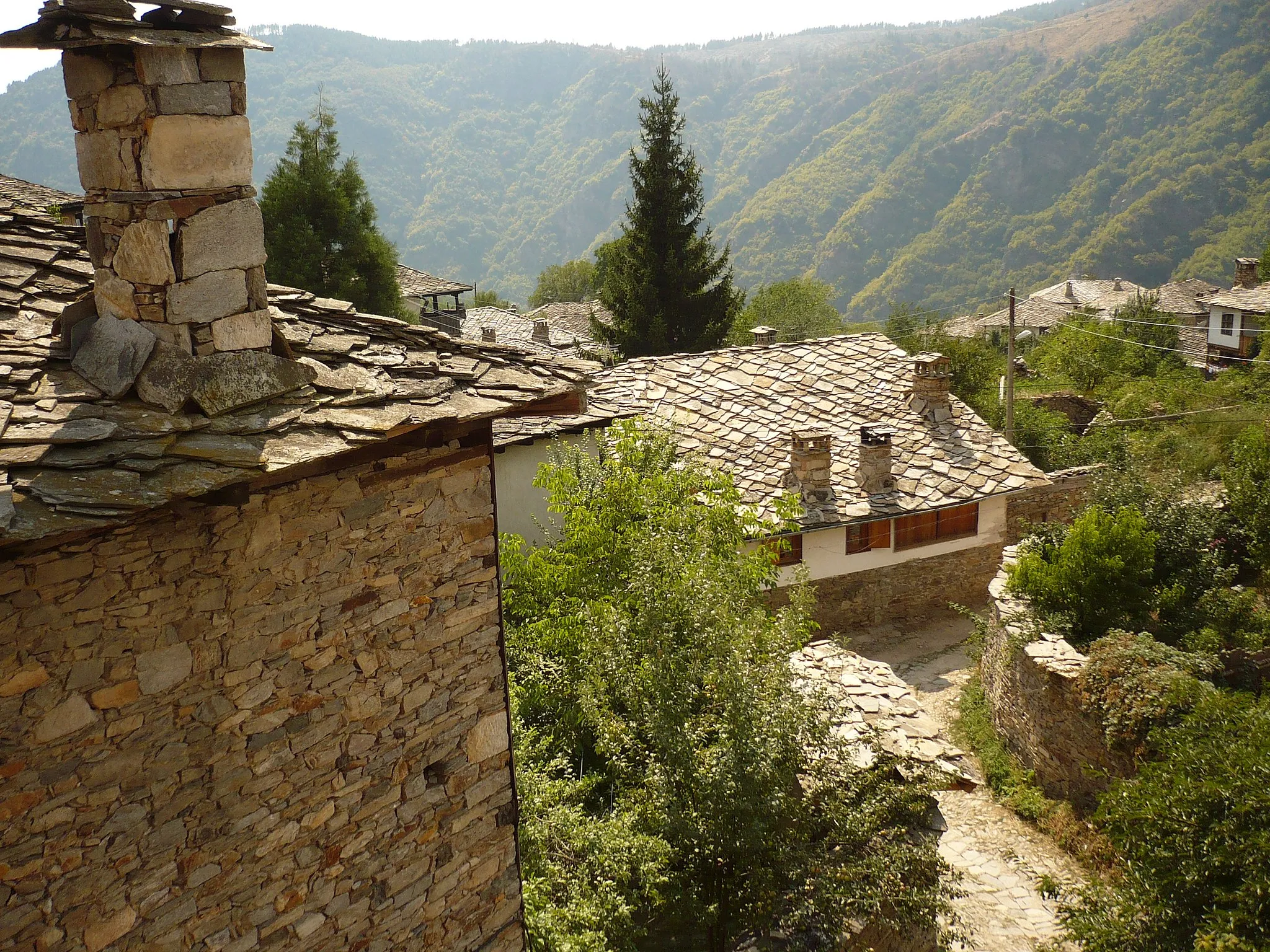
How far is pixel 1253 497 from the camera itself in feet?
47.2

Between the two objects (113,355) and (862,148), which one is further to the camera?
(862,148)

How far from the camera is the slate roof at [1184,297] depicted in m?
40.6

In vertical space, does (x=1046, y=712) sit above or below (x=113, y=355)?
below

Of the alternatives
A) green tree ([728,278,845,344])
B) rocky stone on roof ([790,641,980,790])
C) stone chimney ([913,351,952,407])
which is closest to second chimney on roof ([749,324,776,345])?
stone chimney ([913,351,952,407])

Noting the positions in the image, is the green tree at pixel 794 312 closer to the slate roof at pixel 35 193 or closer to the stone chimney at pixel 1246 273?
the stone chimney at pixel 1246 273

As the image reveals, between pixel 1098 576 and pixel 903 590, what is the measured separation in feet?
13.4

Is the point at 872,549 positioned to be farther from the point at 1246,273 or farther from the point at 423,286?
the point at 1246,273

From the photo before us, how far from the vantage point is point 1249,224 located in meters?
59.4

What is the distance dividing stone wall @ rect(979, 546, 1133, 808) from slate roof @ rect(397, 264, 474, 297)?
22.8 meters

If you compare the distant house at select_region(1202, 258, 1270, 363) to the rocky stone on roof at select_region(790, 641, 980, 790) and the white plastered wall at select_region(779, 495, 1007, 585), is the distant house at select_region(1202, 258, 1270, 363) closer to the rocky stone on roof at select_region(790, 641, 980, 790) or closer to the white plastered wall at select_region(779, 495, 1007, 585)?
the white plastered wall at select_region(779, 495, 1007, 585)

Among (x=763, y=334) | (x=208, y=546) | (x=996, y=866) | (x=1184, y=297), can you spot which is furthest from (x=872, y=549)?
(x=1184, y=297)

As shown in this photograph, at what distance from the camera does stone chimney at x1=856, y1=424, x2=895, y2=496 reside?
50.1 ft

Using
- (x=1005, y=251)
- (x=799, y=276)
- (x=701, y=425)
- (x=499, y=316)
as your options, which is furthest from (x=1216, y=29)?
(x=701, y=425)

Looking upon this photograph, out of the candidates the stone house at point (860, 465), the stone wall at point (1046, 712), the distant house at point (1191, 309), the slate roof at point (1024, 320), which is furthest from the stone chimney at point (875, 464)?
the slate roof at point (1024, 320)
